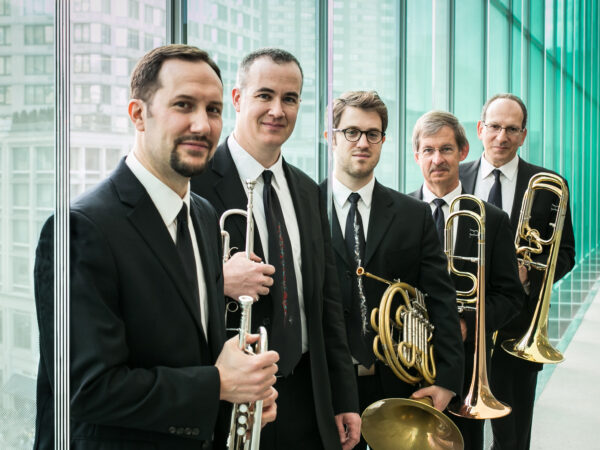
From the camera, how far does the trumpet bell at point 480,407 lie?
7.98 ft

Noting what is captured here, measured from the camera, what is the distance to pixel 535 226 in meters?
3.41

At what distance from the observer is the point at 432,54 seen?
Answer: 4621 millimetres

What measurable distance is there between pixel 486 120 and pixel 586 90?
Answer: 1202cm

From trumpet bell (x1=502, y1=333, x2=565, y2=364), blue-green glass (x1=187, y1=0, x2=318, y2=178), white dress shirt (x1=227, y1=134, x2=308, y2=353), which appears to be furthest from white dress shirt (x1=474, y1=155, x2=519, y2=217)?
white dress shirt (x1=227, y1=134, x2=308, y2=353)

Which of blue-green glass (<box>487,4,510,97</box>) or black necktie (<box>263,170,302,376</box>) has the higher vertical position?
blue-green glass (<box>487,4,510,97</box>)

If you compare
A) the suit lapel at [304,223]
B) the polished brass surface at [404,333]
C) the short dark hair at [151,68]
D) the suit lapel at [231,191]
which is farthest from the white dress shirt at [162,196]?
the polished brass surface at [404,333]

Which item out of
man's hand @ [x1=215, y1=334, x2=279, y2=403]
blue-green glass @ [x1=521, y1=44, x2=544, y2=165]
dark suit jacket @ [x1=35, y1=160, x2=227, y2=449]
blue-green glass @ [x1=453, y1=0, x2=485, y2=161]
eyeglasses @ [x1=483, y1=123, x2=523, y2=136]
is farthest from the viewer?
blue-green glass @ [x1=521, y1=44, x2=544, y2=165]

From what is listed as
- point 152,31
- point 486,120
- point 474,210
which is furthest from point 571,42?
point 152,31

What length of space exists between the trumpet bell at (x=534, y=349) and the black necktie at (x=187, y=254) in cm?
233

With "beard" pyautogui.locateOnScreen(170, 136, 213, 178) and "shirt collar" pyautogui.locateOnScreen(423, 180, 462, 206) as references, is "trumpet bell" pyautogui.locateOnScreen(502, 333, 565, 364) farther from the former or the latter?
"beard" pyautogui.locateOnScreen(170, 136, 213, 178)

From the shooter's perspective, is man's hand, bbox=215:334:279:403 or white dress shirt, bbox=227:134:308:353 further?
white dress shirt, bbox=227:134:308:353

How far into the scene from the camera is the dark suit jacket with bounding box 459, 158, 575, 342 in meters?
3.35

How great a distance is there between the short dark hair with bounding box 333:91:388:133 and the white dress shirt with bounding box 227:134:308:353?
19.2 inches

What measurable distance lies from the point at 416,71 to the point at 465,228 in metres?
1.96
